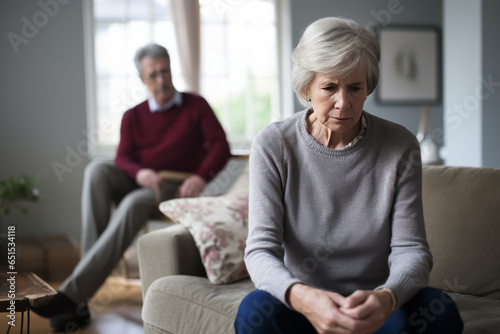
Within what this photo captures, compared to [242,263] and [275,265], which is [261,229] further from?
[242,263]

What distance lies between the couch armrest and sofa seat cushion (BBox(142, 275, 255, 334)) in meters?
0.07

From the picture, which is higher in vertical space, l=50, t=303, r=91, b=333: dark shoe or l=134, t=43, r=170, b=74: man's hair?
l=134, t=43, r=170, b=74: man's hair

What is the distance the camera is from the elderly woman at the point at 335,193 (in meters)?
1.52

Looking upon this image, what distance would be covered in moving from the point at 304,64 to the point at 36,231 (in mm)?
3217

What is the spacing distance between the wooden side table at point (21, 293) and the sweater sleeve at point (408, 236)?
0.92 metres

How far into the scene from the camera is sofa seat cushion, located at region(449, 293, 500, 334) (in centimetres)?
162

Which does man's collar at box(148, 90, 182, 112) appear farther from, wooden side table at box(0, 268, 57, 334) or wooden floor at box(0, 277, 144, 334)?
wooden side table at box(0, 268, 57, 334)

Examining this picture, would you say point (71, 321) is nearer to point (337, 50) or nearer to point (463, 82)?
point (337, 50)

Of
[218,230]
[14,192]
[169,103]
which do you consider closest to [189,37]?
[169,103]

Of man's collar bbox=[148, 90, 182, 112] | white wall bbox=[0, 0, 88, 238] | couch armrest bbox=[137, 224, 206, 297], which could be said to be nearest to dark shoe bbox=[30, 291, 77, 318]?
couch armrest bbox=[137, 224, 206, 297]

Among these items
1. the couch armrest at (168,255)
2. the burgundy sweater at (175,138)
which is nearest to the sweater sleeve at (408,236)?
the couch armrest at (168,255)

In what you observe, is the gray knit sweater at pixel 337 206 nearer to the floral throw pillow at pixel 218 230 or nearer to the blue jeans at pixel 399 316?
the blue jeans at pixel 399 316

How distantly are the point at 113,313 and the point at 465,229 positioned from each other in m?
1.82

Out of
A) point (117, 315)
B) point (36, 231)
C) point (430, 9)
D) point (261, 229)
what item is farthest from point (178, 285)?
point (430, 9)
